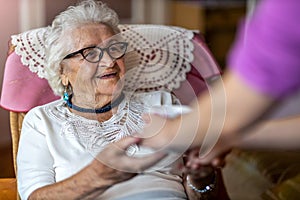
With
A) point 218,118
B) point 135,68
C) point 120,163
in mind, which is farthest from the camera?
point 135,68

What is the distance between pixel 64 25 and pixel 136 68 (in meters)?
0.16

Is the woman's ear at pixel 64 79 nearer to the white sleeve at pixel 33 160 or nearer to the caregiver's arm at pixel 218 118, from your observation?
the white sleeve at pixel 33 160

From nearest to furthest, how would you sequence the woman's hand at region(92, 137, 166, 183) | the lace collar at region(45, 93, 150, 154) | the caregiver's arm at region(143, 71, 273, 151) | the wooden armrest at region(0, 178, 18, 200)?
1. the caregiver's arm at region(143, 71, 273, 151)
2. the woman's hand at region(92, 137, 166, 183)
3. the lace collar at region(45, 93, 150, 154)
4. the wooden armrest at region(0, 178, 18, 200)

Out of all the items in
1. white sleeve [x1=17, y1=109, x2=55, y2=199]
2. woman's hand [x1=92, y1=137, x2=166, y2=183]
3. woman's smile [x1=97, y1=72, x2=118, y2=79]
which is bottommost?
white sleeve [x1=17, y1=109, x2=55, y2=199]

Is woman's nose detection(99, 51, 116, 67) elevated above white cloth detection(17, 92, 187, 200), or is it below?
above

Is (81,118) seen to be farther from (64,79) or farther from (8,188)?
(8,188)

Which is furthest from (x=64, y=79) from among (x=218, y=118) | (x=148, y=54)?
(x=218, y=118)

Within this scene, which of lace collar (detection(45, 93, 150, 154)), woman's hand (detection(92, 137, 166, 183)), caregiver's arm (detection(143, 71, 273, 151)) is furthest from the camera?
lace collar (detection(45, 93, 150, 154))

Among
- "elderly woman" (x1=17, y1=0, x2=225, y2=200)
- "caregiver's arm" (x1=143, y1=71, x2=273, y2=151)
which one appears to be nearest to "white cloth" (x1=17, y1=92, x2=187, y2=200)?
"elderly woman" (x1=17, y1=0, x2=225, y2=200)

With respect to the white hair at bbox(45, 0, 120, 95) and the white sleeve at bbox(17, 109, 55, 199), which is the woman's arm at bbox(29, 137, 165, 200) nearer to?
the white sleeve at bbox(17, 109, 55, 199)

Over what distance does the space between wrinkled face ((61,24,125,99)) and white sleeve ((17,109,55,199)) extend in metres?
0.09

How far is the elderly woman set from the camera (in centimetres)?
93

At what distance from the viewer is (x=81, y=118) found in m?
0.95

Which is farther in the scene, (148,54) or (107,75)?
(148,54)
